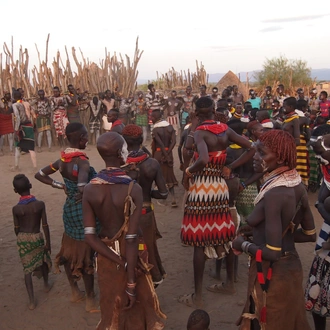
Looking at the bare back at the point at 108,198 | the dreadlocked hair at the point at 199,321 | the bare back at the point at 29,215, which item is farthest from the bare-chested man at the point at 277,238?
the bare back at the point at 29,215

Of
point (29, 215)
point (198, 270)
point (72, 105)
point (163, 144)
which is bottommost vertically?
point (198, 270)

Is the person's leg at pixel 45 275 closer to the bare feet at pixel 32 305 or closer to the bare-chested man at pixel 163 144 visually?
the bare feet at pixel 32 305

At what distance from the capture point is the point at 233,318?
3943mm

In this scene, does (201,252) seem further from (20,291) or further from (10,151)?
(10,151)

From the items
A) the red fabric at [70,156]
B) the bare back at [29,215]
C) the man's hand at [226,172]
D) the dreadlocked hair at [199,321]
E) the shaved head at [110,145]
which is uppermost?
the shaved head at [110,145]

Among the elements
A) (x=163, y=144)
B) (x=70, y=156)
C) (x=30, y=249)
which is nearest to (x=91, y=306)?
(x=30, y=249)

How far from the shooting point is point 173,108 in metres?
13.3

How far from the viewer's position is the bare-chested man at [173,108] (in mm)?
13281

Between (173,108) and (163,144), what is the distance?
6.19 m

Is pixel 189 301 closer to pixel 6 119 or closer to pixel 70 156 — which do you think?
pixel 70 156

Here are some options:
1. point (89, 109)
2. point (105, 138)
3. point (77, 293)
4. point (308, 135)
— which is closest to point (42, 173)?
point (77, 293)

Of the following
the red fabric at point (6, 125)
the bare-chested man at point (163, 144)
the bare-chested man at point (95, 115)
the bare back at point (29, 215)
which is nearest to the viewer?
the bare back at point (29, 215)

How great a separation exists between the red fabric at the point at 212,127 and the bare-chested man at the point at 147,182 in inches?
21.4

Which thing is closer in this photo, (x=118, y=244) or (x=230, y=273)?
(x=118, y=244)
